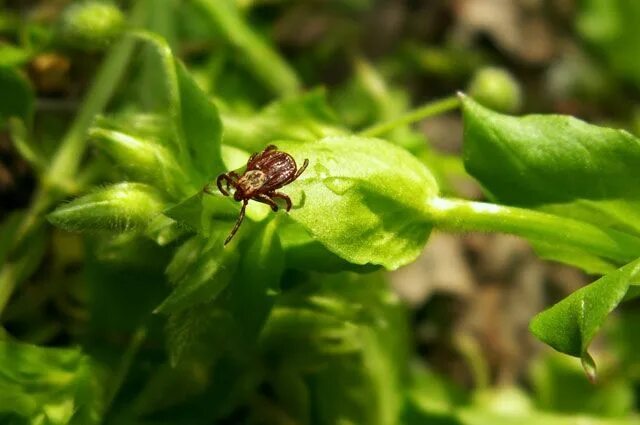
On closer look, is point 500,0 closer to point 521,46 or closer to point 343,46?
point 521,46

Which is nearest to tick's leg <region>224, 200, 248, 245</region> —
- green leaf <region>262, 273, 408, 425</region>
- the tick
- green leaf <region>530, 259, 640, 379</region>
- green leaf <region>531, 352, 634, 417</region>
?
the tick

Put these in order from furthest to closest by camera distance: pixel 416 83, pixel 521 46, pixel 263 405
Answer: pixel 521 46 → pixel 416 83 → pixel 263 405

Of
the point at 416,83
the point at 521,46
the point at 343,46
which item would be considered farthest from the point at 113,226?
the point at 521,46

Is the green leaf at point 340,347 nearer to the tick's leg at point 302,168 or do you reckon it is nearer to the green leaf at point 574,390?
the tick's leg at point 302,168

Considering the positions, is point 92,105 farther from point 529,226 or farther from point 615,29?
point 615,29

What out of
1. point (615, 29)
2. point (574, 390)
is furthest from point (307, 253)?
point (615, 29)

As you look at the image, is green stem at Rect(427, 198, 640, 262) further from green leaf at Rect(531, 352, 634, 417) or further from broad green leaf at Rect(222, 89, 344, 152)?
green leaf at Rect(531, 352, 634, 417)
